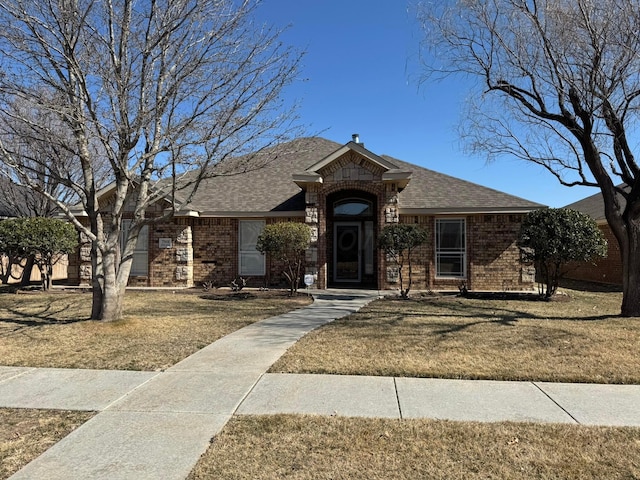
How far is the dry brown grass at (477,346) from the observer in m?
5.68

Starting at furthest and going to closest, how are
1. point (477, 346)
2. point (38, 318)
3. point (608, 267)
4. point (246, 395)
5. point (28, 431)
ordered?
point (608, 267) → point (38, 318) → point (477, 346) → point (246, 395) → point (28, 431)

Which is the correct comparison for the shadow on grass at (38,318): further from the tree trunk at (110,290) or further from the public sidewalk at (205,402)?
the public sidewalk at (205,402)

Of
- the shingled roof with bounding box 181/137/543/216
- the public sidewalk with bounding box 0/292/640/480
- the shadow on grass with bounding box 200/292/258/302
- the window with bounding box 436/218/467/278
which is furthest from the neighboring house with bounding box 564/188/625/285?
the public sidewalk with bounding box 0/292/640/480

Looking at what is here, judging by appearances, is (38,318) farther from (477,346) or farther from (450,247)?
(450,247)

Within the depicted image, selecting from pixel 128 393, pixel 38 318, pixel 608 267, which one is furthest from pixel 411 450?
pixel 608 267

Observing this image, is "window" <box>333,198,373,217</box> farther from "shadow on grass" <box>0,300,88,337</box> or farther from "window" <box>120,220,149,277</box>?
"shadow on grass" <box>0,300,88,337</box>

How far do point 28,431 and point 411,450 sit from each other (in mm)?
3282

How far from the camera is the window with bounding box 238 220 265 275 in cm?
1585

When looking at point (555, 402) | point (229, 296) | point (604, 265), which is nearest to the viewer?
point (555, 402)

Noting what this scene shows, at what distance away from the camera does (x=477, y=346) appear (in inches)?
272

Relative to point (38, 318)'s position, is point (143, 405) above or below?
below

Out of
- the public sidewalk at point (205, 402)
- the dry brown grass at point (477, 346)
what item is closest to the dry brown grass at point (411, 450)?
the public sidewalk at point (205, 402)

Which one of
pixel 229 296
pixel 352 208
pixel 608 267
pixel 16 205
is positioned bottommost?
pixel 229 296

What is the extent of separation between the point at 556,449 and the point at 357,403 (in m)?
1.81
